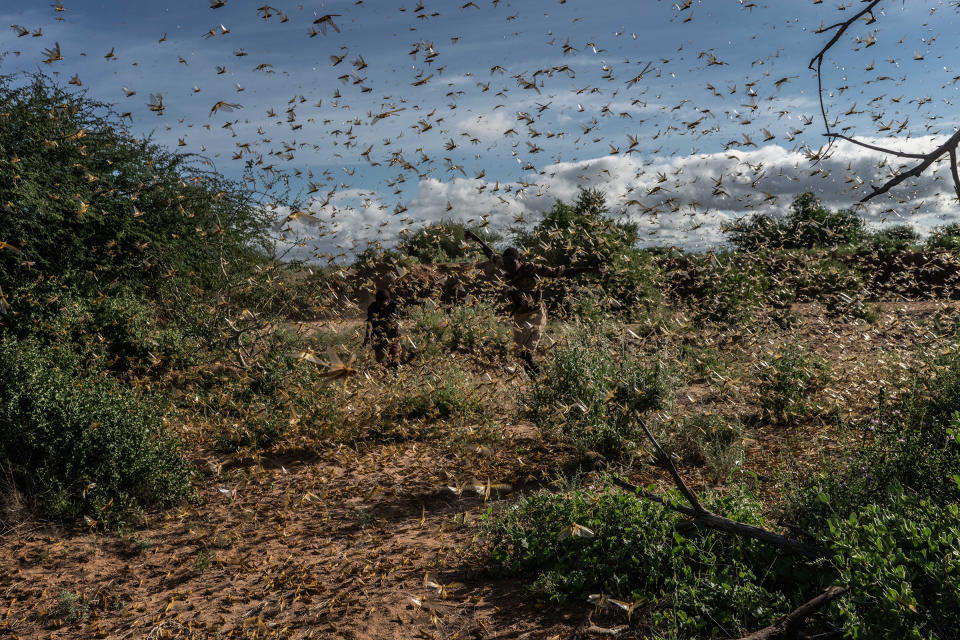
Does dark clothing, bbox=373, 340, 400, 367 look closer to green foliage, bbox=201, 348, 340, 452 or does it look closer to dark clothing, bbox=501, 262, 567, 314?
green foliage, bbox=201, 348, 340, 452

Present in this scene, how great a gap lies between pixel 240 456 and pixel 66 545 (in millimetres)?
1814

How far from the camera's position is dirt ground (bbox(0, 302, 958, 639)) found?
362cm

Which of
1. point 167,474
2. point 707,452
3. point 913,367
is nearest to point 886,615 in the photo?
point 707,452

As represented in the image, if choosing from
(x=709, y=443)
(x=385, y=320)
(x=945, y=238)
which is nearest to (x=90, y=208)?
(x=385, y=320)

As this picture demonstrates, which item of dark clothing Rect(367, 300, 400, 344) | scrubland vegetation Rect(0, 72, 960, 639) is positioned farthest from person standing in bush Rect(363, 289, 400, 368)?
scrubland vegetation Rect(0, 72, 960, 639)

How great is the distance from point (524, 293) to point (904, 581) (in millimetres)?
7254

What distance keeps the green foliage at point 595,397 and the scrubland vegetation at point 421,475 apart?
0.03 meters

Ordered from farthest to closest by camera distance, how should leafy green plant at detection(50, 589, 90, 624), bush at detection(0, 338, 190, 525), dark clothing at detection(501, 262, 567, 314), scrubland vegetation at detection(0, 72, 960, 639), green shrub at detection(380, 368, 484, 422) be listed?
dark clothing at detection(501, 262, 567, 314), green shrub at detection(380, 368, 484, 422), bush at detection(0, 338, 190, 525), leafy green plant at detection(50, 589, 90, 624), scrubland vegetation at detection(0, 72, 960, 639)

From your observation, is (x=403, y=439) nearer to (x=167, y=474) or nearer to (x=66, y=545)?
(x=167, y=474)

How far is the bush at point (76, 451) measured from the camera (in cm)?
507

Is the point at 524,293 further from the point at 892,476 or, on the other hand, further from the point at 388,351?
the point at 892,476

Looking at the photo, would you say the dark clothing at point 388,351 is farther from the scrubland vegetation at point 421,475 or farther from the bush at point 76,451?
the bush at point 76,451

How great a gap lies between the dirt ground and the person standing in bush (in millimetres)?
2897

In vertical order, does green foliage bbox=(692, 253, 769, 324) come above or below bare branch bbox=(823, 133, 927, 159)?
below
